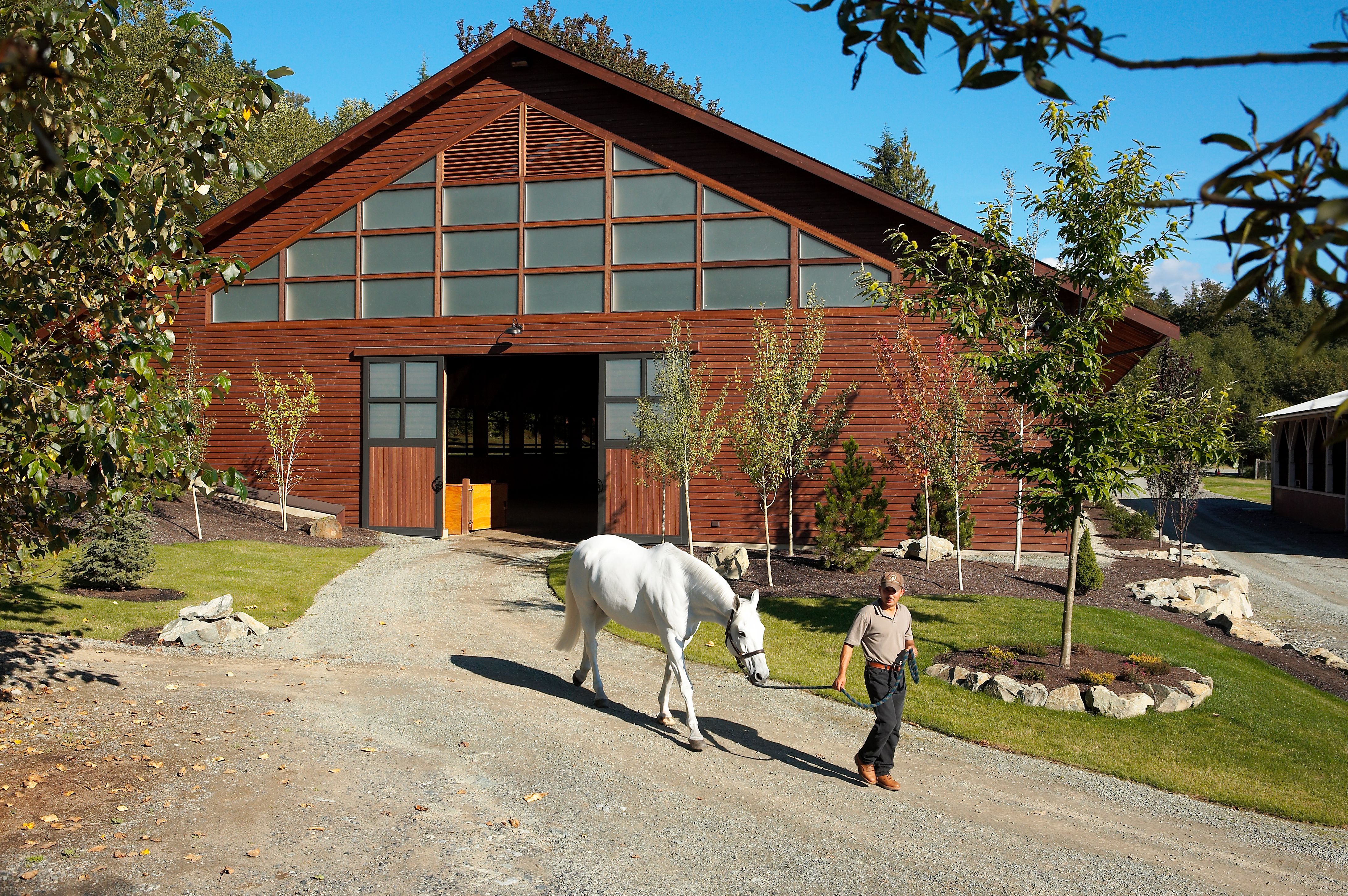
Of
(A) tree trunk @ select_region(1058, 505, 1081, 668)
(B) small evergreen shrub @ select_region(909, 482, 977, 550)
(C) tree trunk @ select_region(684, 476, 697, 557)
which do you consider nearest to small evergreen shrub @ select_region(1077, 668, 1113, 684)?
(A) tree trunk @ select_region(1058, 505, 1081, 668)

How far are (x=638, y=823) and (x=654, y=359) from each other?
1566 cm

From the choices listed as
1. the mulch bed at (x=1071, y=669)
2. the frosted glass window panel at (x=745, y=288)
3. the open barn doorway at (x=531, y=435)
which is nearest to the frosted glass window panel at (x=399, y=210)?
the open barn doorway at (x=531, y=435)

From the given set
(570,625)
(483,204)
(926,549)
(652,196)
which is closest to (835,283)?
(652,196)

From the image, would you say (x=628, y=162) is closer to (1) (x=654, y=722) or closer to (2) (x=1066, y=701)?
(1) (x=654, y=722)

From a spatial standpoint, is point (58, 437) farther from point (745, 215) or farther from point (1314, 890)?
point (745, 215)

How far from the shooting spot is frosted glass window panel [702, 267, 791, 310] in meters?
21.4

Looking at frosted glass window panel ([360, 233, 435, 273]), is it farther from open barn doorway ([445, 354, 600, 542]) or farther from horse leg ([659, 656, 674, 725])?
horse leg ([659, 656, 674, 725])

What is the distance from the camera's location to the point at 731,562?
18.1m

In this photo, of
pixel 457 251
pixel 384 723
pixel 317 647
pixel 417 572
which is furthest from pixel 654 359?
pixel 384 723

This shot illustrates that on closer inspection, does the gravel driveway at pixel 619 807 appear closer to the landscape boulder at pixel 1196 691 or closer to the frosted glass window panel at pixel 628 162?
the landscape boulder at pixel 1196 691

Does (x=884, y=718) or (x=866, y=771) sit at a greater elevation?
(x=884, y=718)

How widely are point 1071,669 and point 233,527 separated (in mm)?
18184

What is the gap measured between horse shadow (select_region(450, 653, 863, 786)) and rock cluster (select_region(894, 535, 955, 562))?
10.1 meters

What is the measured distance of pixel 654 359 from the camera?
71.7 ft
